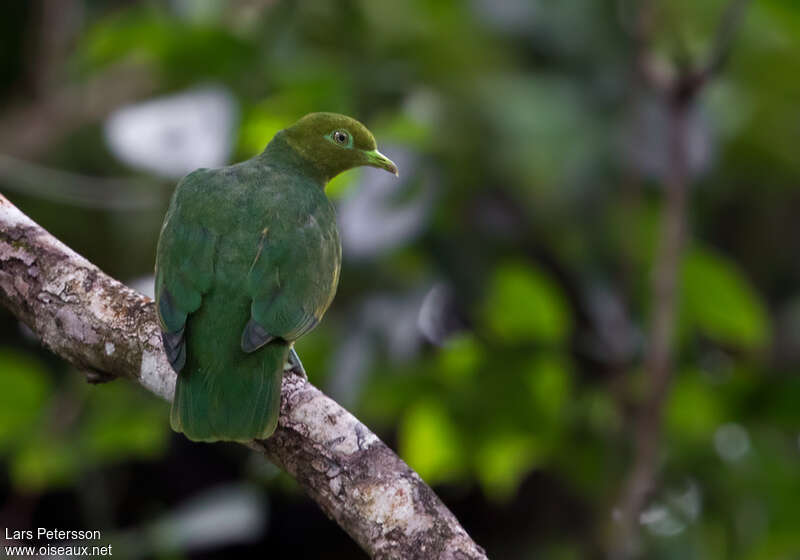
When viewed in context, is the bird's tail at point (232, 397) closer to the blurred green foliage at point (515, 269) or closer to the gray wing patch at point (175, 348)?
the gray wing patch at point (175, 348)

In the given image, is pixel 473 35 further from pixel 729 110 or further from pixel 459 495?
pixel 459 495

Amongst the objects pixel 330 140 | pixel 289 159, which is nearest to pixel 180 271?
pixel 289 159

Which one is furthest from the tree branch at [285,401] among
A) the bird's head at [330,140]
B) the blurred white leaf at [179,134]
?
the blurred white leaf at [179,134]

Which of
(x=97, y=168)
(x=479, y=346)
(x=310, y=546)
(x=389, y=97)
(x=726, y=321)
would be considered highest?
(x=389, y=97)

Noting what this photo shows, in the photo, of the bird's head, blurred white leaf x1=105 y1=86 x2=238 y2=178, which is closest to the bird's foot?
the bird's head

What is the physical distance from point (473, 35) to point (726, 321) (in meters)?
1.74

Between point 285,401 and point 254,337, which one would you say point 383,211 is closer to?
point 254,337

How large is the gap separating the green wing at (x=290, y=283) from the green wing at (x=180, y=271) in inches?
5.2

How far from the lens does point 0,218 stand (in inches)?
115

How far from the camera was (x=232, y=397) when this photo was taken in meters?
2.73

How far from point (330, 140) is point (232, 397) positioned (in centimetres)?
125

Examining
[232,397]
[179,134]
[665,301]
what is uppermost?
[232,397]

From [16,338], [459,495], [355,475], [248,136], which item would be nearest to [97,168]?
[16,338]

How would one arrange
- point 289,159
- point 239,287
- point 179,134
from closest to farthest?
point 239,287
point 289,159
point 179,134
